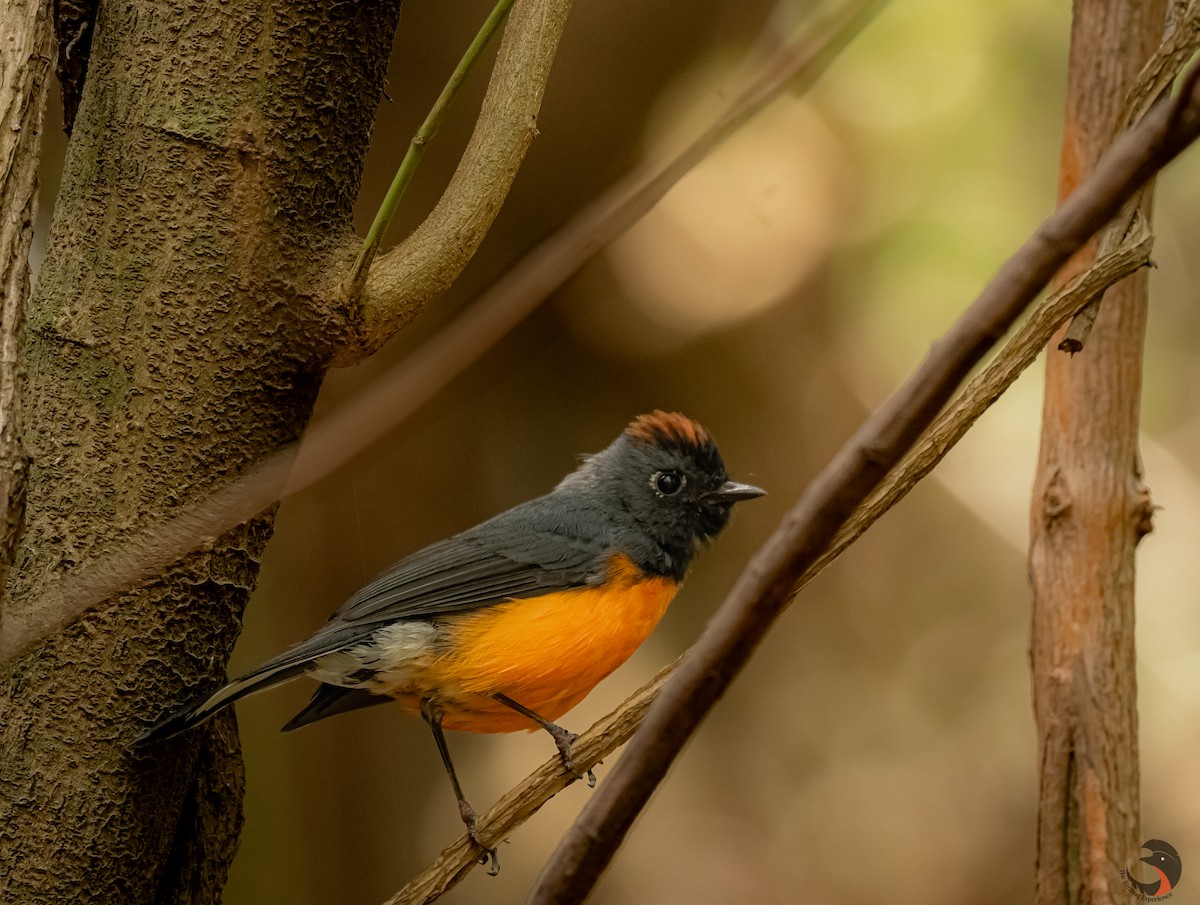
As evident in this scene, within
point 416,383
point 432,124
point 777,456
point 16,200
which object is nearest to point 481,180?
point 432,124

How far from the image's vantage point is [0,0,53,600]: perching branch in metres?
1.30

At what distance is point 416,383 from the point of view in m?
1.47

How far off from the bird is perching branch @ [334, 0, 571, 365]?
70 cm

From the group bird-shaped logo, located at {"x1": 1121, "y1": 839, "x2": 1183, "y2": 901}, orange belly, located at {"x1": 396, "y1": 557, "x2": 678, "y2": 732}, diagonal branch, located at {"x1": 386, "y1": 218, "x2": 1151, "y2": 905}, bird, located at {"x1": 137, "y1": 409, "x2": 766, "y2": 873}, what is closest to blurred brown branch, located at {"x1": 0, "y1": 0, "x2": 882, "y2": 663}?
bird, located at {"x1": 137, "y1": 409, "x2": 766, "y2": 873}

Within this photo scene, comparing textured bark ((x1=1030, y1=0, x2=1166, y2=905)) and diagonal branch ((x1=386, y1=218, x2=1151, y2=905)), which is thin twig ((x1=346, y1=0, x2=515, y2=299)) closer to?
diagonal branch ((x1=386, y1=218, x2=1151, y2=905))

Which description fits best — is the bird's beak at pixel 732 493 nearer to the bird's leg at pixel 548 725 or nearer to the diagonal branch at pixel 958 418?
the bird's leg at pixel 548 725

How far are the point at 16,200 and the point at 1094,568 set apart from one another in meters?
1.62

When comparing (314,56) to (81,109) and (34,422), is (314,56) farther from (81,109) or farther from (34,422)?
(34,422)

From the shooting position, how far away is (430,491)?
360 centimetres

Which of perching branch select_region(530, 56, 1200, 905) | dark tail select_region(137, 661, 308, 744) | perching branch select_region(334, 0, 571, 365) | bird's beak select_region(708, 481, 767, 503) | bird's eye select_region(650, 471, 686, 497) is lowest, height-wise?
perching branch select_region(530, 56, 1200, 905)

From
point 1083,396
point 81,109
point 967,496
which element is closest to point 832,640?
point 967,496

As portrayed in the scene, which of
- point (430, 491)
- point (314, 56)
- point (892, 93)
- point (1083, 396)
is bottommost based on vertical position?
point (1083, 396)

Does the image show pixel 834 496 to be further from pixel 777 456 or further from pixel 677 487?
pixel 777 456

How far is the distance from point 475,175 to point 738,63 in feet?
7.10
